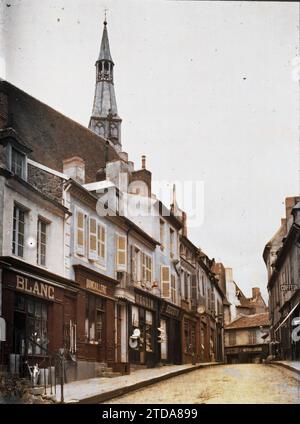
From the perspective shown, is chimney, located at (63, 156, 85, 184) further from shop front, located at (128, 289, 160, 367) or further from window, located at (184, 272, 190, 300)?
window, located at (184, 272, 190, 300)

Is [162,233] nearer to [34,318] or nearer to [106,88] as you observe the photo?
Result: [106,88]

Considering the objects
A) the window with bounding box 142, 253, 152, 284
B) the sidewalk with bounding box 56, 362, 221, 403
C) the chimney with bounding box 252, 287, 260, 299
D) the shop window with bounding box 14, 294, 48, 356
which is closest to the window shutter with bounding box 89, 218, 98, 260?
the window with bounding box 142, 253, 152, 284

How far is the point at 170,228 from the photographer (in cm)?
957

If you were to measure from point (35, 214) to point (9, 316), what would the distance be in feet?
4.32

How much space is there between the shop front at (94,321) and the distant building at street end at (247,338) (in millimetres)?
1961

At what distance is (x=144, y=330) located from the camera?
31.2 ft

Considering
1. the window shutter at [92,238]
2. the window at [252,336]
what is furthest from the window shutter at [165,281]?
the window at [252,336]

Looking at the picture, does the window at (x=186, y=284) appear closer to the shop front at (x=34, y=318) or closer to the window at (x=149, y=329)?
the window at (x=149, y=329)

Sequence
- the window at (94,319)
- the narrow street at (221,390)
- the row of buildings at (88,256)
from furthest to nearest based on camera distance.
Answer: the window at (94,319)
the row of buildings at (88,256)
the narrow street at (221,390)

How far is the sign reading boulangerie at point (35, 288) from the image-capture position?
8.55 meters

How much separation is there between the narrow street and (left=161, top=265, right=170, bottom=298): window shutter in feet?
3.78

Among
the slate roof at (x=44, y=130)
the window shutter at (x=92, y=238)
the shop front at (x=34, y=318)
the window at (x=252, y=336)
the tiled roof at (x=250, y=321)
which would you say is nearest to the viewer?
the shop front at (x=34, y=318)
